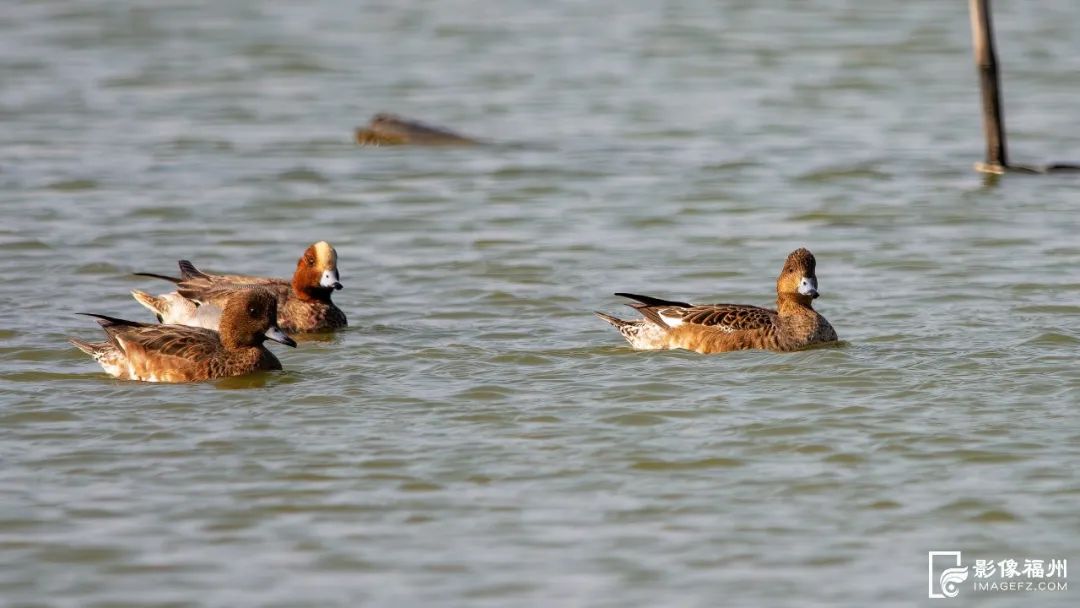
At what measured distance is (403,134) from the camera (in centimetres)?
1777

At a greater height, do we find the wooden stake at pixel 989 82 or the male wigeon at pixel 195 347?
the wooden stake at pixel 989 82

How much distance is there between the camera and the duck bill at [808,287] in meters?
10.5

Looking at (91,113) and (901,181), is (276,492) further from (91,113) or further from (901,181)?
(91,113)

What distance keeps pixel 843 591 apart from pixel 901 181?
956cm

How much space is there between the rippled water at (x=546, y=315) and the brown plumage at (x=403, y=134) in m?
0.15

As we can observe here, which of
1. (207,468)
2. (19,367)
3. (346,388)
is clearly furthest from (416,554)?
(19,367)

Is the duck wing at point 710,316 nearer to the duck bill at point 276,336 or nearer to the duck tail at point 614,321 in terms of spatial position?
the duck tail at point 614,321

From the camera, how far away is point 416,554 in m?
7.17

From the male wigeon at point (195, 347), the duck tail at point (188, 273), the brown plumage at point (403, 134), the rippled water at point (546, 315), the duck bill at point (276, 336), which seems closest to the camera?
the rippled water at point (546, 315)

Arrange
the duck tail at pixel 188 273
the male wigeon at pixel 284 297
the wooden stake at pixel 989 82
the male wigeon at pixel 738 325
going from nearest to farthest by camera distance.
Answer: the male wigeon at pixel 738 325 → the male wigeon at pixel 284 297 → the duck tail at pixel 188 273 → the wooden stake at pixel 989 82

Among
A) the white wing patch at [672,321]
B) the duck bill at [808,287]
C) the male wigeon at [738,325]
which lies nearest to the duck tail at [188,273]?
the male wigeon at [738,325]

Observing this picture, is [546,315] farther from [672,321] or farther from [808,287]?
[808,287]

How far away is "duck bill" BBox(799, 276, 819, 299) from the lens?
10.5 m

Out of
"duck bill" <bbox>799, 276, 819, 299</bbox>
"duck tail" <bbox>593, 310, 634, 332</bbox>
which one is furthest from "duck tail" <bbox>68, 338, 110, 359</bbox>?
"duck bill" <bbox>799, 276, 819, 299</bbox>
